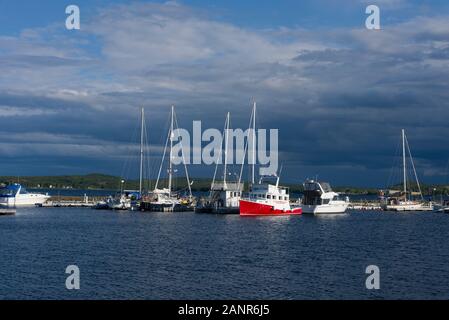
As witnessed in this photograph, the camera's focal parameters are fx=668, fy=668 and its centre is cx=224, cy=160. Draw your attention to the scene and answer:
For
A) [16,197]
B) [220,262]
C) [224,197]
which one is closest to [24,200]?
[16,197]

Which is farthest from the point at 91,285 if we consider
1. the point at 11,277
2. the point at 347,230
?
the point at 347,230

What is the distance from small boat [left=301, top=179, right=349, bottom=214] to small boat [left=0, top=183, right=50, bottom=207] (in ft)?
245

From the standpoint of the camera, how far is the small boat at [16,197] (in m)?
168

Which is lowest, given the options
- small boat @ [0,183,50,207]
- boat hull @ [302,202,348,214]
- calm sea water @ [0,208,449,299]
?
calm sea water @ [0,208,449,299]

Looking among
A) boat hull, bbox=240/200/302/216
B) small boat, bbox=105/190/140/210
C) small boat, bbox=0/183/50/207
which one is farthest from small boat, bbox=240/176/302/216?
small boat, bbox=0/183/50/207

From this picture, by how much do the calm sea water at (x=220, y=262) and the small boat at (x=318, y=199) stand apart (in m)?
42.7

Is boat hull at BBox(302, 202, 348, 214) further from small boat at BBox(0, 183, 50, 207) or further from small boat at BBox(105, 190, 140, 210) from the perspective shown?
small boat at BBox(0, 183, 50, 207)

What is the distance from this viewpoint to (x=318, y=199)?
133 m

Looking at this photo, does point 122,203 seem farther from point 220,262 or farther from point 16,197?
point 220,262

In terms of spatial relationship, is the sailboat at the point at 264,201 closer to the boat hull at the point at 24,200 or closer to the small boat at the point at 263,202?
the small boat at the point at 263,202

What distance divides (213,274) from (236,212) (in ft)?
263

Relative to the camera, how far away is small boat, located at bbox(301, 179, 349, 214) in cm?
13150

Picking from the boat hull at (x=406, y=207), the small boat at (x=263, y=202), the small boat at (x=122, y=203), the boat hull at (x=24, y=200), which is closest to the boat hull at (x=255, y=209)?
the small boat at (x=263, y=202)
